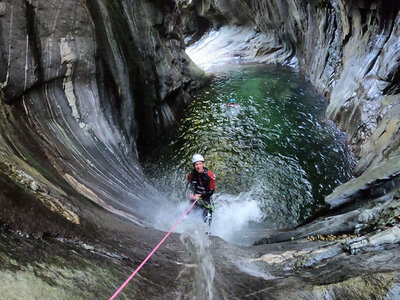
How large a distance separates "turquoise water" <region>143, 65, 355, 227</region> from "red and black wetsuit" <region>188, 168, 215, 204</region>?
280 cm

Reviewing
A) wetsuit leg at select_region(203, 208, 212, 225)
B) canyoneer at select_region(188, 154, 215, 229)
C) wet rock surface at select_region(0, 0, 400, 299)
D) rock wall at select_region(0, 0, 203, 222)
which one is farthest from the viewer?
wetsuit leg at select_region(203, 208, 212, 225)

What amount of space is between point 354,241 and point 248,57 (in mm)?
31070

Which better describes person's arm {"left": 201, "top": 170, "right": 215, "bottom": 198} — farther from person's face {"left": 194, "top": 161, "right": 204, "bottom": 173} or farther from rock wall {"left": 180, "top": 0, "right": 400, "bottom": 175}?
rock wall {"left": 180, "top": 0, "right": 400, "bottom": 175}

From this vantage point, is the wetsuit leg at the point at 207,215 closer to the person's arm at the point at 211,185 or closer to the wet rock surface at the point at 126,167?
the person's arm at the point at 211,185

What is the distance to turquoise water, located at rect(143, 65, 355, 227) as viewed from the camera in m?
10.3

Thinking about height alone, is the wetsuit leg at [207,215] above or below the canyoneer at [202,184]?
below

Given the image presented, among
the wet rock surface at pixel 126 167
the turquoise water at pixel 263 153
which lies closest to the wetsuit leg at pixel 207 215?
the wet rock surface at pixel 126 167

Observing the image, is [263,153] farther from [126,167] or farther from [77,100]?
[77,100]

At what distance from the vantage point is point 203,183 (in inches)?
304

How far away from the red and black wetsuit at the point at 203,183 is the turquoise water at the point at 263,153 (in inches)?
110

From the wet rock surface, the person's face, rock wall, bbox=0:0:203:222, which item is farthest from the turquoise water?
the person's face

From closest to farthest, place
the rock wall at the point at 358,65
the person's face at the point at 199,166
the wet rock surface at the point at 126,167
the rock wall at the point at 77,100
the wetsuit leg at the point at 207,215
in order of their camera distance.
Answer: the wet rock surface at the point at 126,167 → the rock wall at the point at 77,100 → the person's face at the point at 199,166 → the wetsuit leg at the point at 207,215 → the rock wall at the point at 358,65

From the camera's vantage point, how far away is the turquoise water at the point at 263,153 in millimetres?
10344

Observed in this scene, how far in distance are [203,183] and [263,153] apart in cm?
587
